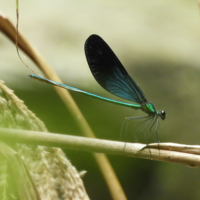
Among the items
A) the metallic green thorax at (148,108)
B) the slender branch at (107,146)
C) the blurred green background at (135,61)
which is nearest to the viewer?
the slender branch at (107,146)

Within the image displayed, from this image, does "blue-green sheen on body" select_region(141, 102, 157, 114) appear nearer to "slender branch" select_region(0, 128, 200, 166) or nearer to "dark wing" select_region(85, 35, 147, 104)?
"dark wing" select_region(85, 35, 147, 104)

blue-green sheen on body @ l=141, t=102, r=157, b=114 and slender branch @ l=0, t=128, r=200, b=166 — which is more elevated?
slender branch @ l=0, t=128, r=200, b=166

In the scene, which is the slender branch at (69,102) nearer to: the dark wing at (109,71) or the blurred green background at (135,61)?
the dark wing at (109,71)

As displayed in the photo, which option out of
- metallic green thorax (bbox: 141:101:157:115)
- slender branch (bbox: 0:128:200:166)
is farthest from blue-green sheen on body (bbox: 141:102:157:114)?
slender branch (bbox: 0:128:200:166)

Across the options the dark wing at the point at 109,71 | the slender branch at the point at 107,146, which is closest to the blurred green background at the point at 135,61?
the dark wing at the point at 109,71

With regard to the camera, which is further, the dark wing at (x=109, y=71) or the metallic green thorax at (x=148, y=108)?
the metallic green thorax at (x=148, y=108)

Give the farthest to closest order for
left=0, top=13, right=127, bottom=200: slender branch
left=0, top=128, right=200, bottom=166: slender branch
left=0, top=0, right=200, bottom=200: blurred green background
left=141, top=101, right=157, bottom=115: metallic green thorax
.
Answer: left=0, top=0, right=200, bottom=200: blurred green background < left=141, top=101, right=157, bottom=115: metallic green thorax < left=0, top=13, right=127, bottom=200: slender branch < left=0, top=128, right=200, bottom=166: slender branch

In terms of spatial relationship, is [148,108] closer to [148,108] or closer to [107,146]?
[148,108]
